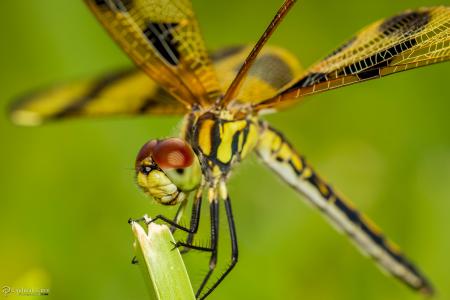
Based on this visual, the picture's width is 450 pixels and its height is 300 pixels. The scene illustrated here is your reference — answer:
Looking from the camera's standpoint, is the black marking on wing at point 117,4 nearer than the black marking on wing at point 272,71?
Yes

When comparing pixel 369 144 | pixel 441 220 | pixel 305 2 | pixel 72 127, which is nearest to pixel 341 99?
pixel 369 144

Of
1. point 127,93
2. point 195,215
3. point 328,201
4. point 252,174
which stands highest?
point 127,93

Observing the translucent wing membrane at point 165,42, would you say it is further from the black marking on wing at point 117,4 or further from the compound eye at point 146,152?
the compound eye at point 146,152

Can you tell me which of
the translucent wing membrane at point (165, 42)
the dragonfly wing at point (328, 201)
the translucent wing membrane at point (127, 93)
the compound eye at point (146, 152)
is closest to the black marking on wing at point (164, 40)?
the translucent wing membrane at point (165, 42)

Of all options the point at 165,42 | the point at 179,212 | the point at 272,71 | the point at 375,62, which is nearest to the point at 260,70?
the point at 272,71

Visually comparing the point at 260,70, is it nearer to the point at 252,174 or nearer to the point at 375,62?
the point at 252,174

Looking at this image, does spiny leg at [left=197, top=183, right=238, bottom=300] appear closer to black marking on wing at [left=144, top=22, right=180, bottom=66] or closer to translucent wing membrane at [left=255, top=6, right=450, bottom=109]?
translucent wing membrane at [left=255, top=6, right=450, bottom=109]

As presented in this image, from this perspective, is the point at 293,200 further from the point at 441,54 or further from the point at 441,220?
the point at 441,54
